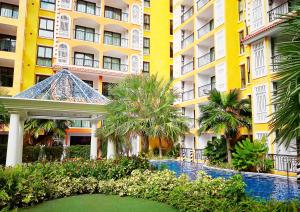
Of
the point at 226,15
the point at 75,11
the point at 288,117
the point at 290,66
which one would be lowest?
the point at 288,117

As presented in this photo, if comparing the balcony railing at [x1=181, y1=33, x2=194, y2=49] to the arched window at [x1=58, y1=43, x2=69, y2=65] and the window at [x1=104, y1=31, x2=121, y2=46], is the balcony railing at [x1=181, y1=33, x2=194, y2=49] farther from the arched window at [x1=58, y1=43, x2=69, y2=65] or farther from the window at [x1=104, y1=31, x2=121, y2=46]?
the arched window at [x1=58, y1=43, x2=69, y2=65]

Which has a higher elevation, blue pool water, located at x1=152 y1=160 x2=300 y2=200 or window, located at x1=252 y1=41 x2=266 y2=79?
window, located at x1=252 y1=41 x2=266 y2=79

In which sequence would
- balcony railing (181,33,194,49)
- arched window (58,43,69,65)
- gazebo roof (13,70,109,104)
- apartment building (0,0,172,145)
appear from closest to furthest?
gazebo roof (13,70,109,104)
apartment building (0,0,172,145)
arched window (58,43,69,65)
balcony railing (181,33,194,49)

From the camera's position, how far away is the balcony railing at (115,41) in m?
33.3

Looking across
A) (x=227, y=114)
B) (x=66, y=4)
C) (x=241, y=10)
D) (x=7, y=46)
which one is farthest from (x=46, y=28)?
(x=227, y=114)

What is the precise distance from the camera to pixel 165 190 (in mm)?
10922

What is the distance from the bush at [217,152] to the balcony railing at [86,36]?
Result: 1791cm

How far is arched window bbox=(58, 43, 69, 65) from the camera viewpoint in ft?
96.9

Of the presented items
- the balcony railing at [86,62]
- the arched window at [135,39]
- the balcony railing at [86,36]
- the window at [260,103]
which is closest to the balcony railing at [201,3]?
the arched window at [135,39]

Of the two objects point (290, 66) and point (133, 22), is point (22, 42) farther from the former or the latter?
point (290, 66)

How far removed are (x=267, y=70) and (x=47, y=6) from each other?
23.8 meters

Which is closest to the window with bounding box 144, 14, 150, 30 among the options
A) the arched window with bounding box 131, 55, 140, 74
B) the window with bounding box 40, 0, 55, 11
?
the arched window with bounding box 131, 55, 140, 74

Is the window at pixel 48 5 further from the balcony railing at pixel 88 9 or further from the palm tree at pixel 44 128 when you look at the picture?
the palm tree at pixel 44 128

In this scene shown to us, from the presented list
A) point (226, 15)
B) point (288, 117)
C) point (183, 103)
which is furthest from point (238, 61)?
point (288, 117)
